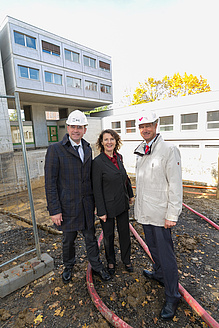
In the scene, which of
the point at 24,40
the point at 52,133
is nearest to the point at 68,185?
the point at 24,40

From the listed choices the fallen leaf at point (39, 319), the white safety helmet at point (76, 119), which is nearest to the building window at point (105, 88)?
the white safety helmet at point (76, 119)

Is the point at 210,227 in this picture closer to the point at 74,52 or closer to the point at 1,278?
the point at 1,278

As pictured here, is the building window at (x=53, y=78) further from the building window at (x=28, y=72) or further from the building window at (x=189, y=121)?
the building window at (x=189, y=121)

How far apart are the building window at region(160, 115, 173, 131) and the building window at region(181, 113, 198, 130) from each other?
1099mm

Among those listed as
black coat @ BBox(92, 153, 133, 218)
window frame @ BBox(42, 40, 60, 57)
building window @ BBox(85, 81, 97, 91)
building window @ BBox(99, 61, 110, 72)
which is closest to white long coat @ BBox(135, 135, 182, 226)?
black coat @ BBox(92, 153, 133, 218)

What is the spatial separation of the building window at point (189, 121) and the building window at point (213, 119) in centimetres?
92

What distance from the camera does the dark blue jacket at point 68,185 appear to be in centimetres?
232

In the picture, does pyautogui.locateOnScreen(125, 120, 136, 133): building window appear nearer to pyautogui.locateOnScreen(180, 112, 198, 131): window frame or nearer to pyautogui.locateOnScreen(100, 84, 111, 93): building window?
pyautogui.locateOnScreen(180, 112, 198, 131): window frame

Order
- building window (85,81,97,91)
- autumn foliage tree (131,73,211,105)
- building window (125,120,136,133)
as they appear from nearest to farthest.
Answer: building window (125,120,136,133) < building window (85,81,97,91) < autumn foliage tree (131,73,211,105)

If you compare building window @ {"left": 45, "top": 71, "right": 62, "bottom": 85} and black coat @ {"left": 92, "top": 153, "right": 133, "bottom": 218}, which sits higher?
building window @ {"left": 45, "top": 71, "right": 62, "bottom": 85}

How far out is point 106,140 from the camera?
8.38ft

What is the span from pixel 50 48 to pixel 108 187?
19.7 m

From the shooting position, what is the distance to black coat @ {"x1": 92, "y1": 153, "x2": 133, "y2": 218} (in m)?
2.46

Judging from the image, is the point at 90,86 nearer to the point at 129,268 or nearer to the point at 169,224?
the point at 129,268
